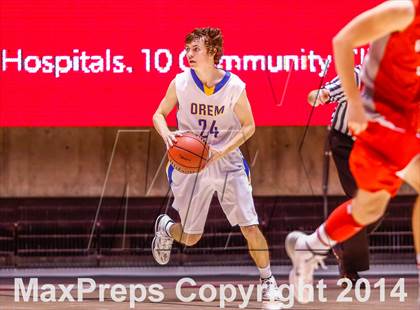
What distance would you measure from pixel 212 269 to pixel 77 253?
3.98ft

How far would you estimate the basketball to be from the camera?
660 cm

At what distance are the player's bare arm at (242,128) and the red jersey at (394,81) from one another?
180cm

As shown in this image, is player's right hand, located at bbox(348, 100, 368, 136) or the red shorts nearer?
player's right hand, located at bbox(348, 100, 368, 136)

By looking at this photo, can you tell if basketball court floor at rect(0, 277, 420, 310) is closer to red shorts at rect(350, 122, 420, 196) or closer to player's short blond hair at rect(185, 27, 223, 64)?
player's short blond hair at rect(185, 27, 223, 64)

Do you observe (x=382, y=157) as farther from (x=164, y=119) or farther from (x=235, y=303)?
(x=235, y=303)

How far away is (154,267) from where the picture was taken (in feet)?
31.0

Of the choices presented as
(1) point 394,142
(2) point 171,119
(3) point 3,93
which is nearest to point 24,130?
(3) point 3,93

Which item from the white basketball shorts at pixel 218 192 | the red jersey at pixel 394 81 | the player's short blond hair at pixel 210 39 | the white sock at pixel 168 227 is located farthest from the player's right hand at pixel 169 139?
the red jersey at pixel 394 81

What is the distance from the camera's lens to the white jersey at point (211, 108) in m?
6.81

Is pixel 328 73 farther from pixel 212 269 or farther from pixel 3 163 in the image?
pixel 3 163

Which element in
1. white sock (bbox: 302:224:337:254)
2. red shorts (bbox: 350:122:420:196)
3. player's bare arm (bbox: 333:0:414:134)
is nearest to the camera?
player's bare arm (bbox: 333:0:414:134)

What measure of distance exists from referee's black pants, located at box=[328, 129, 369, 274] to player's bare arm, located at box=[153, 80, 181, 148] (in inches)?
41.6

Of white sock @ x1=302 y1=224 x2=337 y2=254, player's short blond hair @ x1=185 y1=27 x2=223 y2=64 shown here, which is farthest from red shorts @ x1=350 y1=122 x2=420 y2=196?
player's short blond hair @ x1=185 y1=27 x2=223 y2=64

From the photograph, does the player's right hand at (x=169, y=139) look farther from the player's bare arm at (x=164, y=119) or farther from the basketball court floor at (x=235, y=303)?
the basketball court floor at (x=235, y=303)
